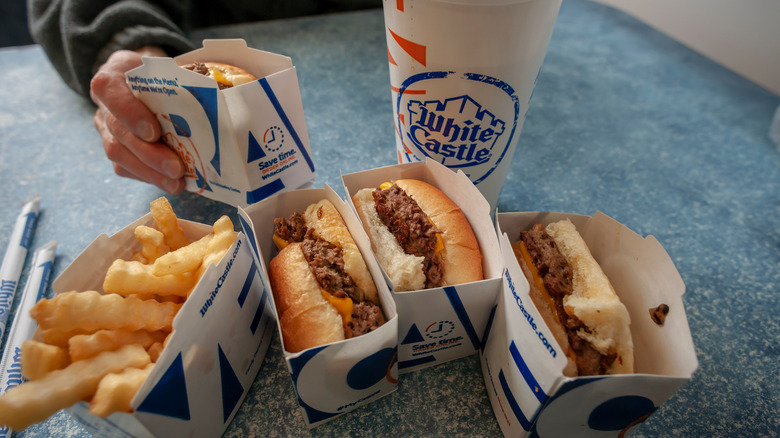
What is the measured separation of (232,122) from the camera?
1.16 meters

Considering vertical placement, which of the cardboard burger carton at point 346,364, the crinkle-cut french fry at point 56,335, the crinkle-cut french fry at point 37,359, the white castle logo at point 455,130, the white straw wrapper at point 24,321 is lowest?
the white straw wrapper at point 24,321

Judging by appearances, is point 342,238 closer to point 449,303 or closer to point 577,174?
point 449,303

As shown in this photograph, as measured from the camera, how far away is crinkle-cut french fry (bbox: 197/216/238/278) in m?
0.89

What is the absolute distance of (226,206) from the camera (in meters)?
1.50

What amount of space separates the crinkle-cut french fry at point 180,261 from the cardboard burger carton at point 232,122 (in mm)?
400

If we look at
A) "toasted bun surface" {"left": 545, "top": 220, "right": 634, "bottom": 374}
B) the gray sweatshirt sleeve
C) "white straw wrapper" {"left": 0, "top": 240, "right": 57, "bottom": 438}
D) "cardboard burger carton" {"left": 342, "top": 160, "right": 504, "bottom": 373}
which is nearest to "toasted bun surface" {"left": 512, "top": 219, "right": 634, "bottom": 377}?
"toasted bun surface" {"left": 545, "top": 220, "right": 634, "bottom": 374}

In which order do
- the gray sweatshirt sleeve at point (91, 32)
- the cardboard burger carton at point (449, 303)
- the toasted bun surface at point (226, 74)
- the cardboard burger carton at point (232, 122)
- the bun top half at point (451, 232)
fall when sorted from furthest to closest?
1. the gray sweatshirt sleeve at point (91, 32)
2. the toasted bun surface at point (226, 74)
3. the cardboard burger carton at point (232, 122)
4. the bun top half at point (451, 232)
5. the cardboard burger carton at point (449, 303)

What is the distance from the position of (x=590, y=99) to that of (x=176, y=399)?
2.12 meters

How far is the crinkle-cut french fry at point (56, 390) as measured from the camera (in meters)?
0.67

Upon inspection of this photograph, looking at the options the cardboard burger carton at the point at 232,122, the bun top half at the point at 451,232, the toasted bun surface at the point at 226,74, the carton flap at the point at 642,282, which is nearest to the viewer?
the carton flap at the point at 642,282

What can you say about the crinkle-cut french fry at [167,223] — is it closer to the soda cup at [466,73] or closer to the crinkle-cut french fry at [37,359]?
the crinkle-cut french fry at [37,359]

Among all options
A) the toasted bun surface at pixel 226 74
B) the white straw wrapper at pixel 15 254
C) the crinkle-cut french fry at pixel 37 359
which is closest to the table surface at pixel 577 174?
the white straw wrapper at pixel 15 254

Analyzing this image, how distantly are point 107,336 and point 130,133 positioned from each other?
0.83 meters

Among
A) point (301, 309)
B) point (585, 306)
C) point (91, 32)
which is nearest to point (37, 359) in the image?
point (301, 309)
